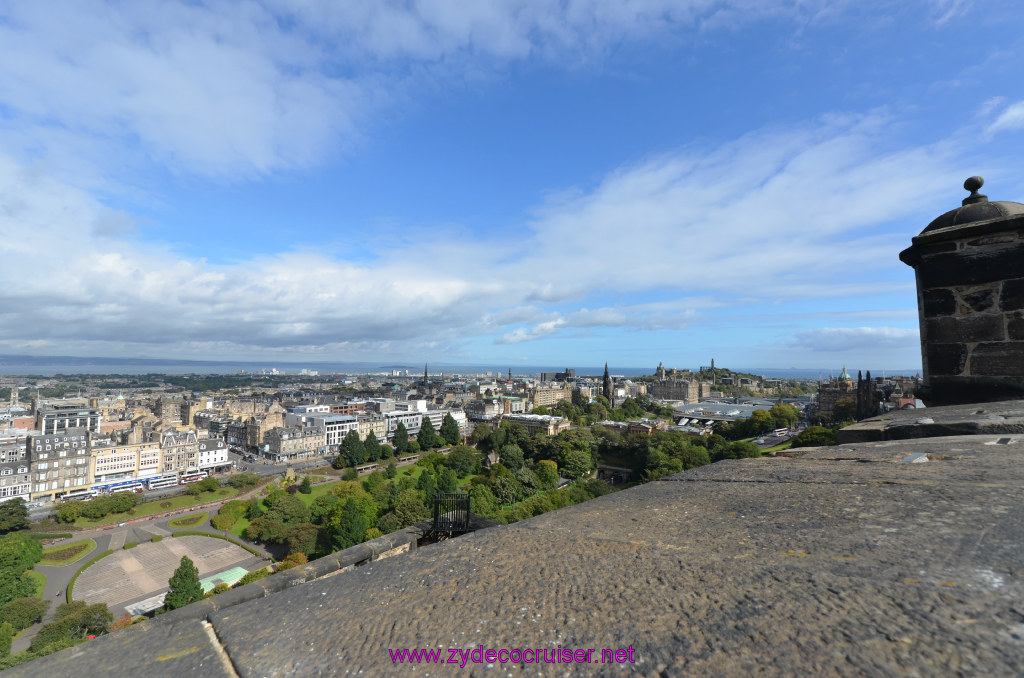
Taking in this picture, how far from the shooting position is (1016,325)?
401 centimetres

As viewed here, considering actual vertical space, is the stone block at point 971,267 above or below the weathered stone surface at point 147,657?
above

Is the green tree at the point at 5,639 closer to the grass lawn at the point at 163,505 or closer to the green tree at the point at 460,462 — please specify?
the grass lawn at the point at 163,505

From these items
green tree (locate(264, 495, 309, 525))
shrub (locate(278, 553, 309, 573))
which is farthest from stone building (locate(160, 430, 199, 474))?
shrub (locate(278, 553, 309, 573))

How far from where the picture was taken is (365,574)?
1.73 metres

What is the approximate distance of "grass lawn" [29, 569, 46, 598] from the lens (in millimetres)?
20638

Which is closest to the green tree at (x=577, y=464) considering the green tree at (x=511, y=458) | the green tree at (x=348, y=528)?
the green tree at (x=511, y=458)

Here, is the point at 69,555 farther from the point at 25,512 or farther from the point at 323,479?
the point at 323,479

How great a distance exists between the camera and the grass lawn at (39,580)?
20638mm

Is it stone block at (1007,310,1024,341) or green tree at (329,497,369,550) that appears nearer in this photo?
stone block at (1007,310,1024,341)

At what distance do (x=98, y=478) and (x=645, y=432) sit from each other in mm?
50125

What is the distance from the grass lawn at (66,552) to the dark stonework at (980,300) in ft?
116

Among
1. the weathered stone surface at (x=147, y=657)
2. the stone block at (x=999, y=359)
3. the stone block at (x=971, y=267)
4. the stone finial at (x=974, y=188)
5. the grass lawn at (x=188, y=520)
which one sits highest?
the stone finial at (x=974, y=188)

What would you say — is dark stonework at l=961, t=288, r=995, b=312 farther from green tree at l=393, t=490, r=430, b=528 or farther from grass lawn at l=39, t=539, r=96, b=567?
grass lawn at l=39, t=539, r=96, b=567

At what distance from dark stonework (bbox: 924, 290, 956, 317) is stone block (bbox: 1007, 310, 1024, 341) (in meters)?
0.37
